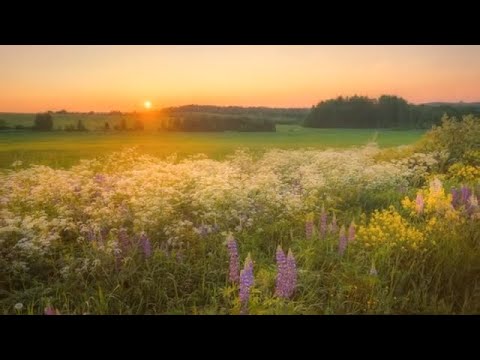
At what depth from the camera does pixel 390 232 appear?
12.1 ft

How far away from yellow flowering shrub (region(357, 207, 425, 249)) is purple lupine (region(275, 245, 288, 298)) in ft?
2.31

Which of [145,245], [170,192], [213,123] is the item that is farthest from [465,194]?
[145,245]

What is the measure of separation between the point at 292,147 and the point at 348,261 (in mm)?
1166

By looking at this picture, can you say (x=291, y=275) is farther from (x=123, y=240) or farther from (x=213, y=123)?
(x=213, y=123)

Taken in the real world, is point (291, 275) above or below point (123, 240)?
below

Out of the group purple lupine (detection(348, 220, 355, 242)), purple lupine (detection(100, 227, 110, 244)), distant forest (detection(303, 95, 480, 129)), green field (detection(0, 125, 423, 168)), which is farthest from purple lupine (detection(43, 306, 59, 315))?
distant forest (detection(303, 95, 480, 129))

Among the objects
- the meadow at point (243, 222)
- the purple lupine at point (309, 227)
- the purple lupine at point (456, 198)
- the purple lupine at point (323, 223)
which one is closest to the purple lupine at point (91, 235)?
the meadow at point (243, 222)

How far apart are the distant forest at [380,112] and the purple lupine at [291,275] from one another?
130cm

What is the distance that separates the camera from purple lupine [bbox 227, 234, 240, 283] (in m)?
3.48

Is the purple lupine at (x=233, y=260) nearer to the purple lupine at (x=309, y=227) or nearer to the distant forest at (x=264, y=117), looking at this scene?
→ the purple lupine at (x=309, y=227)

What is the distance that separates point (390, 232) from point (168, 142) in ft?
6.70

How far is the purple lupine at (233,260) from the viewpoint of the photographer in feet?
11.4
